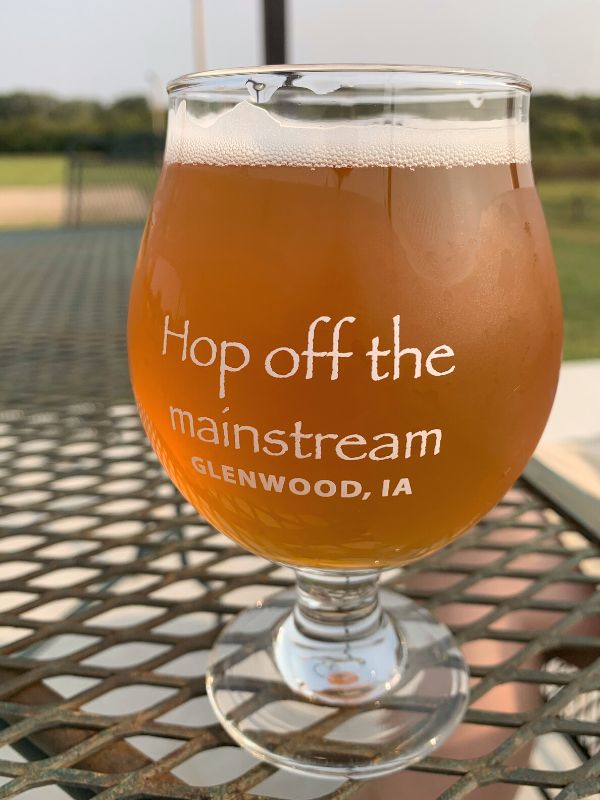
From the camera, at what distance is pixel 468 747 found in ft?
1.99

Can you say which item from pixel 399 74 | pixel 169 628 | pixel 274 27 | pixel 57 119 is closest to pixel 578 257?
pixel 274 27

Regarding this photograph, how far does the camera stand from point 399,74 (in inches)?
20.1

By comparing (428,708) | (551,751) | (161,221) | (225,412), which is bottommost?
(551,751)

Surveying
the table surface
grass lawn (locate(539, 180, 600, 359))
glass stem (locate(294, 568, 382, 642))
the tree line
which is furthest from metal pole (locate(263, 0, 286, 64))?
the tree line

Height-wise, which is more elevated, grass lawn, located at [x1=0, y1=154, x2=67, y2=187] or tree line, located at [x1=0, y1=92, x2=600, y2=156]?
tree line, located at [x1=0, y1=92, x2=600, y2=156]

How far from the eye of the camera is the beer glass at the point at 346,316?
516mm

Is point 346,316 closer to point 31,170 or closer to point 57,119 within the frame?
point 31,170

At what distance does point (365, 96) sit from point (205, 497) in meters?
0.32

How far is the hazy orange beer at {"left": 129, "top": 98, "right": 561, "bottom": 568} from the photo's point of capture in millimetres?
515

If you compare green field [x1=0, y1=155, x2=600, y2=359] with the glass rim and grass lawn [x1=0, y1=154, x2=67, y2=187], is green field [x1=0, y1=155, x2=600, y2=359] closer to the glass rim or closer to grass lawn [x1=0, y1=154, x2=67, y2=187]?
the glass rim

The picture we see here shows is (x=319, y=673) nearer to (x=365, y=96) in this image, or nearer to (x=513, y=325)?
(x=513, y=325)

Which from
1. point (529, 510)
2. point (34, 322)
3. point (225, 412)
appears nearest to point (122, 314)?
point (34, 322)

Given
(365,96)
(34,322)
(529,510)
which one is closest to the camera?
(365,96)

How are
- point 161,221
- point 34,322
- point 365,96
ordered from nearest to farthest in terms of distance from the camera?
point 365,96 → point 161,221 → point 34,322
